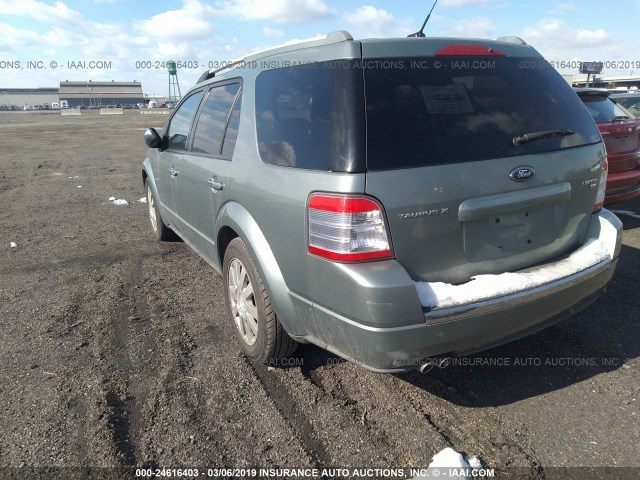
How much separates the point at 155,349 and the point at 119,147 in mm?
17424

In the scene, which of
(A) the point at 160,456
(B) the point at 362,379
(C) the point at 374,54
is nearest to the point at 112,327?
(A) the point at 160,456

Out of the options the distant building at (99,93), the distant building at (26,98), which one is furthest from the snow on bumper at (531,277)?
the distant building at (26,98)

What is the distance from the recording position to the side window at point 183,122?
14.1ft

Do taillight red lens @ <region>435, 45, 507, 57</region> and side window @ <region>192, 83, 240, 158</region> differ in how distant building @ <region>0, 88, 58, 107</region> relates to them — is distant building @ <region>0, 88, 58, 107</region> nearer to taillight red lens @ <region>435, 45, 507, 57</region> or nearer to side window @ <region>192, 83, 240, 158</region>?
side window @ <region>192, 83, 240, 158</region>

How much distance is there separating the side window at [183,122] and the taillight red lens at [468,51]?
2419mm

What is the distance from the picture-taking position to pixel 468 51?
8.56 ft

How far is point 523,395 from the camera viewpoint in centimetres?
274

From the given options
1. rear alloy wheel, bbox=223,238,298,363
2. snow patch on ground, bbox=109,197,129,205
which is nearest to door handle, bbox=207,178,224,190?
rear alloy wheel, bbox=223,238,298,363

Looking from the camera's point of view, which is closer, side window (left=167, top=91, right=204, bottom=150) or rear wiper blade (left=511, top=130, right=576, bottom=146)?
rear wiper blade (left=511, top=130, right=576, bottom=146)

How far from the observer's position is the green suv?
2.20 meters

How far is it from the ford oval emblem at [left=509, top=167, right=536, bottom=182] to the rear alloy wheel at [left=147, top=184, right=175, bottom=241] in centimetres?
415

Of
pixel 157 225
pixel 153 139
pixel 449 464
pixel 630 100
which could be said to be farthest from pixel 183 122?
pixel 630 100

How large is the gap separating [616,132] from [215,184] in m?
4.84

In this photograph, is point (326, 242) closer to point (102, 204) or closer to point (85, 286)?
point (85, 286)
